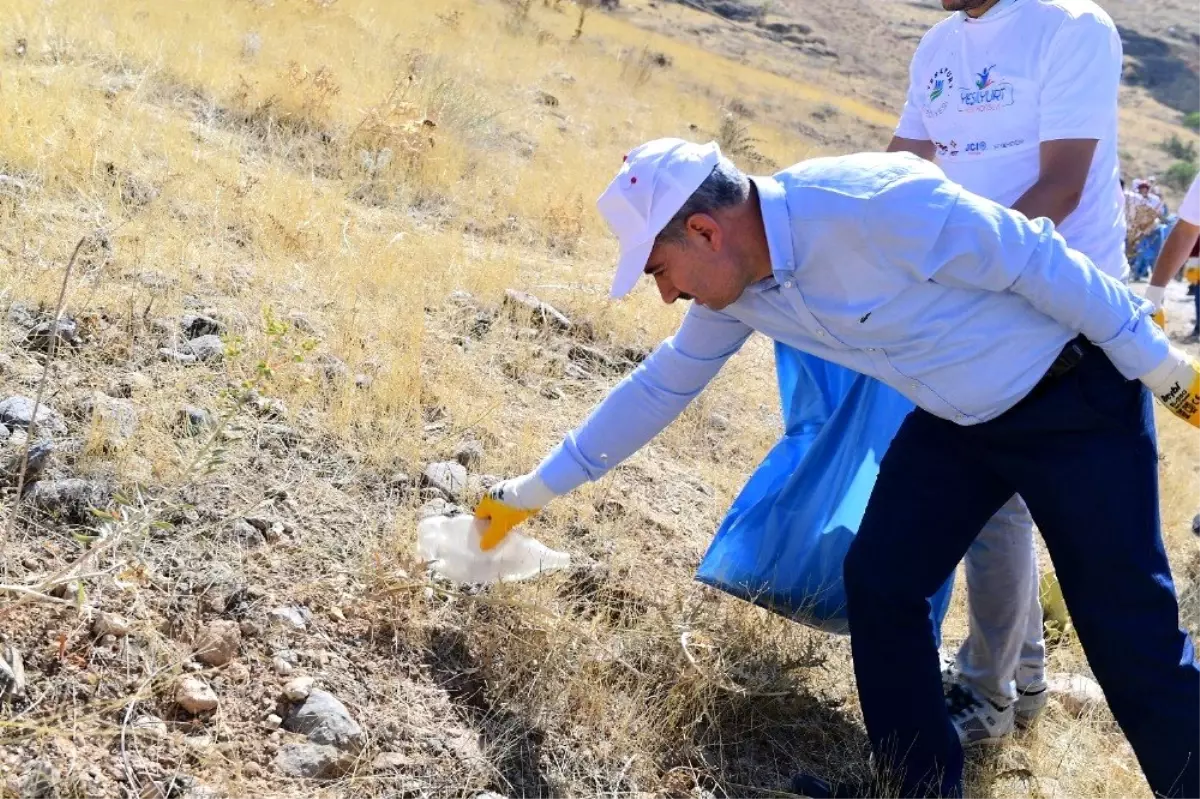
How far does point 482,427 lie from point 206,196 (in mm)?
1621

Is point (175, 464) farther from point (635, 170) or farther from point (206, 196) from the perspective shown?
point (206, 196)

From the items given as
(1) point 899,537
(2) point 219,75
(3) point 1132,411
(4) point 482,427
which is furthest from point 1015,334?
(2) point 219,75

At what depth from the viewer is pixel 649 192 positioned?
1854 mm

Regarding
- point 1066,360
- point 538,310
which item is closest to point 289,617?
point 1066,360

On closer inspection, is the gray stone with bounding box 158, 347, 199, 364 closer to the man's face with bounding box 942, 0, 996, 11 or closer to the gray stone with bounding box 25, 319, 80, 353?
the gray stone with bounding box 25, 319, 80, 353

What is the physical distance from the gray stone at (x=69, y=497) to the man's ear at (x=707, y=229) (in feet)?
4.60

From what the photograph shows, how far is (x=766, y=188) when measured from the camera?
6.37 feet

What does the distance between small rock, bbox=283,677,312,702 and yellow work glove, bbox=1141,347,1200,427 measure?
5.49 feet

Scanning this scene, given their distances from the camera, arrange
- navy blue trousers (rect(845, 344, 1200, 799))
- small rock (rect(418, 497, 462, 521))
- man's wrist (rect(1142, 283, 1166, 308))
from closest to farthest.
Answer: navy blue trousers (rect(845, 344, 1200, 799)) < small rock (rect(418, 497, 462, 521)) < man's wrist (rect(1142, 283, 1166, 308))

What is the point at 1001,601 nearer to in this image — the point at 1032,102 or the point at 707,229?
the point at 1032,102

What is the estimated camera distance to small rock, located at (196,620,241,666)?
6.97 ft

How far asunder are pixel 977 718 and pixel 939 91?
4.98 feet

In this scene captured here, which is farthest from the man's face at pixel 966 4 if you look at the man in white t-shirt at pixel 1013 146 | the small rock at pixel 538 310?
the small rock at pixel 538 310

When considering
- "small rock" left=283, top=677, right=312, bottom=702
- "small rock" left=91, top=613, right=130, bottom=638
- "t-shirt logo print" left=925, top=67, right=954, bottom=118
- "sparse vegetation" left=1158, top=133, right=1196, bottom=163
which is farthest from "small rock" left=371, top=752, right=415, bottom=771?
"sparse vegetation" left=1158, top=133, right=1196, bottom=163
